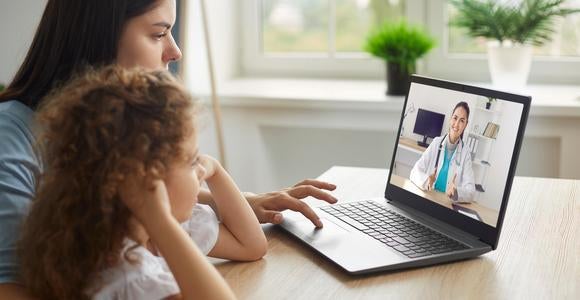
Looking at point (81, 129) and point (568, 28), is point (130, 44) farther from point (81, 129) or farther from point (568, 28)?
point (568, 28)

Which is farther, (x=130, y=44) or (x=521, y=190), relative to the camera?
(x=521, y=190)

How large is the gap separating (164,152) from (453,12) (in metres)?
1.94

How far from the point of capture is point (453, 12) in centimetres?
262

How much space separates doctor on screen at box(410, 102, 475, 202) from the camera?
1.21 metres

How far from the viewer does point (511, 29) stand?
2371mm

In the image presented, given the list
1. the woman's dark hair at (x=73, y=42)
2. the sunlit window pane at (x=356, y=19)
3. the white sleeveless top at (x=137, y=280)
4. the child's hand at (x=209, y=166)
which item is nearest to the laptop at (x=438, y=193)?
the child's hand at (x=209, y=166)

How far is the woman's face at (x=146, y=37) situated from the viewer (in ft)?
Result: 3.80

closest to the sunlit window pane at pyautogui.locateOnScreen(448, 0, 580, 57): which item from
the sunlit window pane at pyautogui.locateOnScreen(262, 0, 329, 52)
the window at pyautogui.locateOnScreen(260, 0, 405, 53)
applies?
the window at pyautogui.locateOnScreen(260, 0, 405, 53)

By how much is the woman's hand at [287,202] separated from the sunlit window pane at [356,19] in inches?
56.6

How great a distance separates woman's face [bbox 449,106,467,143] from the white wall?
1.72 m

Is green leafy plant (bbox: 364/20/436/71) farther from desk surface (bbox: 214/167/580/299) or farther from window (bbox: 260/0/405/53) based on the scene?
desk surface (bbox: 214/167/580/299)

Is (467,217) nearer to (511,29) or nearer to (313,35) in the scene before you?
(511,29)

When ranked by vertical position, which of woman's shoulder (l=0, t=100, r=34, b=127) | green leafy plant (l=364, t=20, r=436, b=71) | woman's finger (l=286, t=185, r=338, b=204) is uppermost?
green leafy plant (l=364, t=20, r=436, b=71)

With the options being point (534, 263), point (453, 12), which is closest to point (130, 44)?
point (534, 263)
